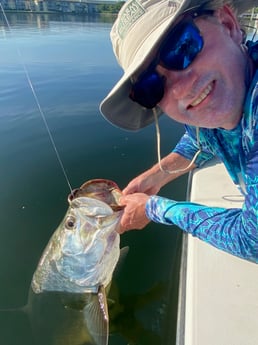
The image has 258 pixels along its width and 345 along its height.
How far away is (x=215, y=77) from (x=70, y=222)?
127 centimetres

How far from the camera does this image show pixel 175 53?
1.36 m

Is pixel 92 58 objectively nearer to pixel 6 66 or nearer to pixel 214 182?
pixel 6 66

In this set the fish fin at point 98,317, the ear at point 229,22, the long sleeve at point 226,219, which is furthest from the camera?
the fish fin at point 98,317

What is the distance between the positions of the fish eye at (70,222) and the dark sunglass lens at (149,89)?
2.96 feet

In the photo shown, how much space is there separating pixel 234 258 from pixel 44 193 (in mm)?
2461

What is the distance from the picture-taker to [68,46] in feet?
49.3

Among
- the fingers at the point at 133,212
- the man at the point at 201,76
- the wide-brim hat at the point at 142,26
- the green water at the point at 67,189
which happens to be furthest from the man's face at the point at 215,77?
the green water at the point at 67,189

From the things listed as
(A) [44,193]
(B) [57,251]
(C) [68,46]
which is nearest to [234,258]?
(B) [57,251]

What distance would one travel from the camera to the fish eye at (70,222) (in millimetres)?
2048

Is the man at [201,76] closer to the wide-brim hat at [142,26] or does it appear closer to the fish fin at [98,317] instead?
the wide-brim hat at [142,26]

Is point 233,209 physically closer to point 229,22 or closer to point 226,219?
point 226,219

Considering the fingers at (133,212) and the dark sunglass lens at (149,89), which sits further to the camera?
the fingers at (133,212)

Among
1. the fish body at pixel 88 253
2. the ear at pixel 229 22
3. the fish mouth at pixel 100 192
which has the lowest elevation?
the fish body at pixel 88 253

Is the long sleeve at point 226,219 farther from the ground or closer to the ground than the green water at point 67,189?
farther from the ground
